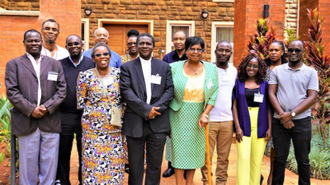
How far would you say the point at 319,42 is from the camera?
18.6ft

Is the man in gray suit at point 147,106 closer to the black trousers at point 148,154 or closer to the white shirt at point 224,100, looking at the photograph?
the black trousers at point 148,154

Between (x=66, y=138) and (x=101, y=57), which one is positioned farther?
(x=66, y=138)

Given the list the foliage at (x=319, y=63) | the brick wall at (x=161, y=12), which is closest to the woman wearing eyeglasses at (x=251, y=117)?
the foliage at (x=319, y=63)

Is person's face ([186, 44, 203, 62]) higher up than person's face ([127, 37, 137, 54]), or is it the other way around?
person's face ([127, 37, 137, 54])

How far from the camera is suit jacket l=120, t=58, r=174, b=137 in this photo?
12.6 ft

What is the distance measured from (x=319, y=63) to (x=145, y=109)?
340 cm

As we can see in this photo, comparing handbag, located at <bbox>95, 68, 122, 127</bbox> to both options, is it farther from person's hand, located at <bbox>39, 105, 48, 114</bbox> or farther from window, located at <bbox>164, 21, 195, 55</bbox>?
window, located at <bbox>164, 21, 195, 55</bbox>

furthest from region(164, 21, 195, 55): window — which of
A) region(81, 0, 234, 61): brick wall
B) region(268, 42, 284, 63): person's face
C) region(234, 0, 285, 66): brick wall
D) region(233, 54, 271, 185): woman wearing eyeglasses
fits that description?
region(233, 54, 271, 185): woman wearing eyeglasses

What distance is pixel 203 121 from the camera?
3.97 metres

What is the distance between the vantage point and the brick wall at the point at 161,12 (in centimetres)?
1158

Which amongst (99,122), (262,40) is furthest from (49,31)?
(262,40)

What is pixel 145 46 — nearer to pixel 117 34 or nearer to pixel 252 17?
pixel 252 17

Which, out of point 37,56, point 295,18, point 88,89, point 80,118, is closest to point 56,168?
point 80,118

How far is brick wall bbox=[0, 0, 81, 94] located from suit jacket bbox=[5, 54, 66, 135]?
11.5ft
